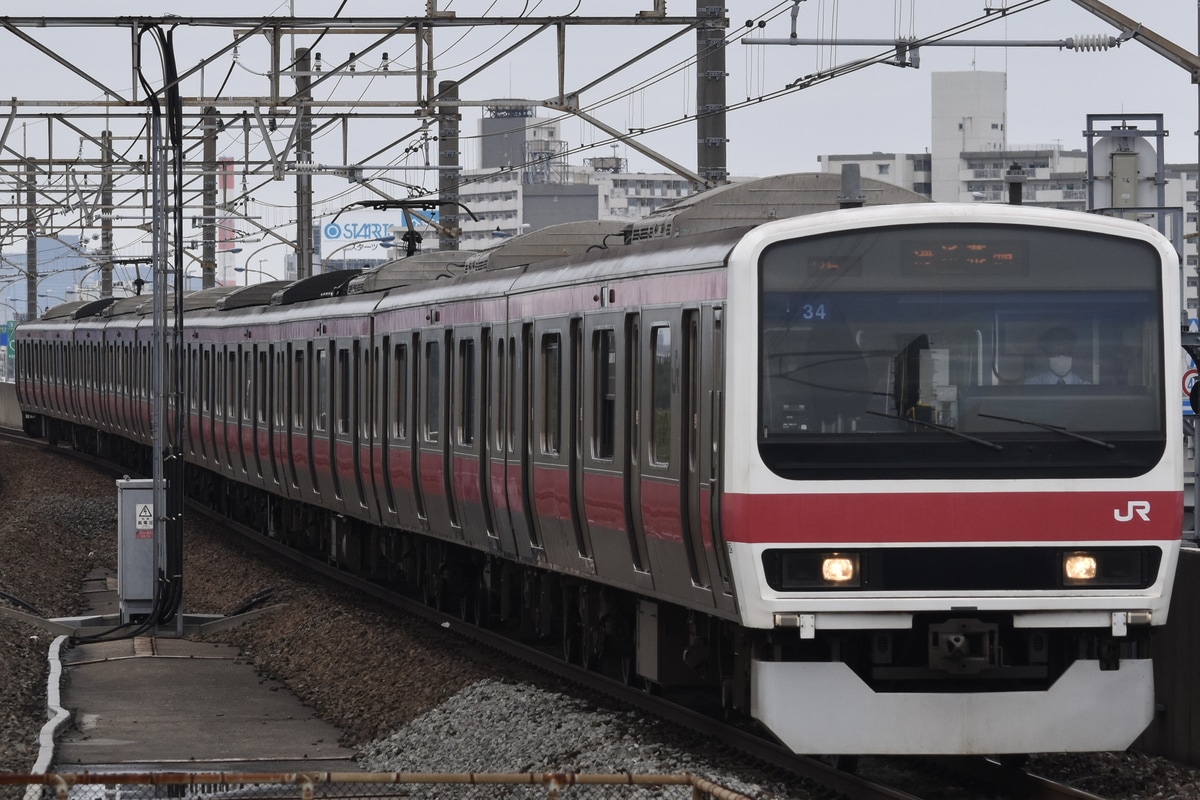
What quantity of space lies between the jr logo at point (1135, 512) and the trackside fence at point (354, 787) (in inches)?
90.7

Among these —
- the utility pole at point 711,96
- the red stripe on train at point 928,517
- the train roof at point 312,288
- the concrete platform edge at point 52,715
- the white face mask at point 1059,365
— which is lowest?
the concrete platform edge at point 52,715

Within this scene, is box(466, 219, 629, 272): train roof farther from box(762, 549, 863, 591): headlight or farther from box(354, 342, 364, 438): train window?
box(762, 549, 863, 591): headlight

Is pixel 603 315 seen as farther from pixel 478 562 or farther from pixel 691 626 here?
pixel 478 562

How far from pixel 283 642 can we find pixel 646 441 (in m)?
7.38

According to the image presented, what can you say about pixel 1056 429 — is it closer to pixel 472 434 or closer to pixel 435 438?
pixel 472 434

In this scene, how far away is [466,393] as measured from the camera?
15.0m

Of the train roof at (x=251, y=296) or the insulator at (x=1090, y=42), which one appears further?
the train roof at (x=251, y=296)

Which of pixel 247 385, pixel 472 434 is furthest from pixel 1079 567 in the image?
pixel 247 385

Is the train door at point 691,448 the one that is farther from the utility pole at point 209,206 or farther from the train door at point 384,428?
the utility pole at point 209,206

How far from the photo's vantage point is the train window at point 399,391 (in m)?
17.1

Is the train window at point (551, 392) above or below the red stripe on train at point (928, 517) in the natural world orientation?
above

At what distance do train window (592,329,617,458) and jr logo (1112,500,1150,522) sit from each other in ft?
10.2

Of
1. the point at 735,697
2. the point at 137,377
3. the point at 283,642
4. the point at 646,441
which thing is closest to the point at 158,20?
the point at 283,642

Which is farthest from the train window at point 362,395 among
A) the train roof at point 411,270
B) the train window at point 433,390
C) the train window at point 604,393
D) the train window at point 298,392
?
the train window at point 604,393
